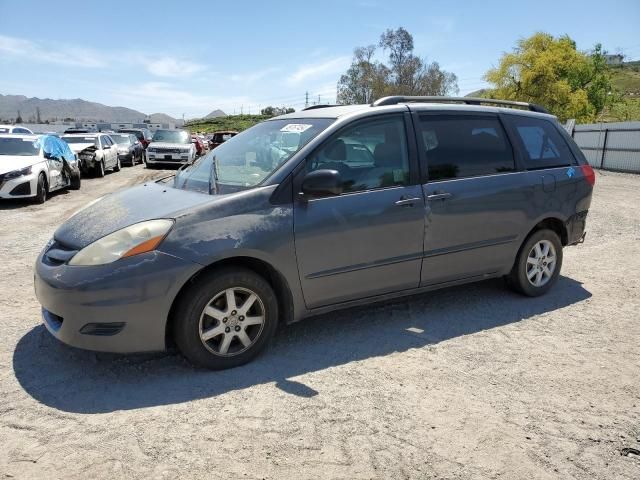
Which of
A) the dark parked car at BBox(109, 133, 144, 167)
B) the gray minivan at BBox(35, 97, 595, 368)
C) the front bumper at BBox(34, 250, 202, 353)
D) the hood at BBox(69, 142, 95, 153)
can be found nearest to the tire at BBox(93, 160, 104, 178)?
the hood at BBox(69, 142, 95, 153)

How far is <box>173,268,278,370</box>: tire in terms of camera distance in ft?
10.6

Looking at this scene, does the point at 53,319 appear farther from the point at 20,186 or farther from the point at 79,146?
the point at 79,146

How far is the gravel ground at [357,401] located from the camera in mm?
2482

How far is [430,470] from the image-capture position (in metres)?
2.44

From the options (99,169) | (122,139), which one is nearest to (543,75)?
(122,139)

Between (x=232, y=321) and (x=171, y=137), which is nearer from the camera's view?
(x=232, y=321)

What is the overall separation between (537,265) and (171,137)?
64.0 feet

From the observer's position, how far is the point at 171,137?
21.8m

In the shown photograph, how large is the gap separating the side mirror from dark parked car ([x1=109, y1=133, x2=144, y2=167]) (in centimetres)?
1982

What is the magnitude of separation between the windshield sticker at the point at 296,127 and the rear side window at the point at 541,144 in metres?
2.12

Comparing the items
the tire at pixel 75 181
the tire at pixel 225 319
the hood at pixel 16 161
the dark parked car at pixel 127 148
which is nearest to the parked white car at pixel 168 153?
the dark parked car at pixel 127 148

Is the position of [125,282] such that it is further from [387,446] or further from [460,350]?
[460,350]

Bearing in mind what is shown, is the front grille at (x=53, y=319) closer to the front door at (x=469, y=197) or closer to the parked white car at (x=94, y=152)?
the front door at (x=469, y=197)

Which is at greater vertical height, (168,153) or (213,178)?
(168,153)
